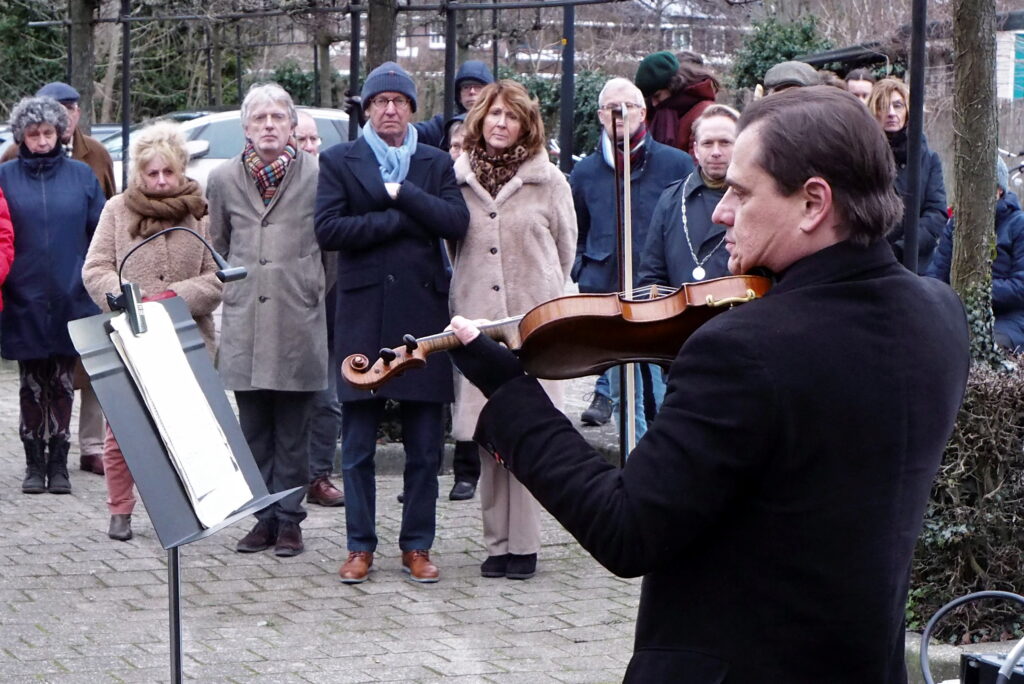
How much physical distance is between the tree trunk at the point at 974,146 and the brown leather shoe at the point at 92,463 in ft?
15.8

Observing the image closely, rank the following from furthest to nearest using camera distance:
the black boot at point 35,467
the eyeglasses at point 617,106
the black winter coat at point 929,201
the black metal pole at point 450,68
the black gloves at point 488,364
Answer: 1. the black metal pole at point 450,68
2. the black boot at point 35,467
3. the black winter coat at point 929,201
4. the eyeglasses at point 617,106
5. the black gloves at point 488,364

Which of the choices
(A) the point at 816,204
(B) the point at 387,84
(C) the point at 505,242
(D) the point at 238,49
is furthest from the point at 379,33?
(D) the point at 238,49

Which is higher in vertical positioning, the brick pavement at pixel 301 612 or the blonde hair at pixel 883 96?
the blonde hair at pixel 883 96

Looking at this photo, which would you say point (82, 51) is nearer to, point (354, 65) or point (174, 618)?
point (354, 65)

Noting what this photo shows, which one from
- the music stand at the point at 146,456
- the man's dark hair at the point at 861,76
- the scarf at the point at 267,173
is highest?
the man's dark hair at the point at 861,76

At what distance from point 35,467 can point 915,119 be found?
4.83 meters

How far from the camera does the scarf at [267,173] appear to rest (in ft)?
20.4

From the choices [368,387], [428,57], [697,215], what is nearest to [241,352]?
[697,215]

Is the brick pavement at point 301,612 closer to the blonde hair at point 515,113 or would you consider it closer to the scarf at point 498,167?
the scarf at point 498,167

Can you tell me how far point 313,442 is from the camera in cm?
745

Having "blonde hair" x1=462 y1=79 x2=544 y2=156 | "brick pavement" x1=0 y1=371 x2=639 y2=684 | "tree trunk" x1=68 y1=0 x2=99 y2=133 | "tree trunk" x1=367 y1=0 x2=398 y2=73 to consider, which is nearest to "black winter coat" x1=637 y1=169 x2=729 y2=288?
"blonde hair" x1=462 y1=79 x2=544 y2=156

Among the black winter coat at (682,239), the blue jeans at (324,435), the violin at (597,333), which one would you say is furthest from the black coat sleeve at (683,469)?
the blue jeans at (324,435)

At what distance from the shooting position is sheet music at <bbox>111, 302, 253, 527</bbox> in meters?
3.36

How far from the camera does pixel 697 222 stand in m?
5.87
